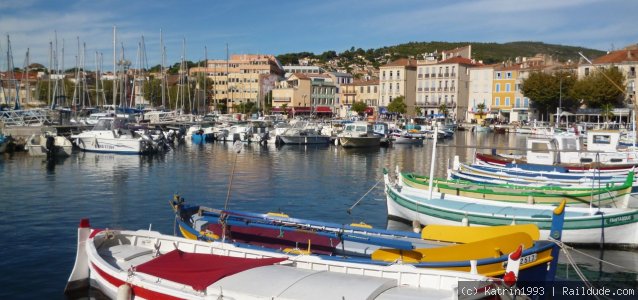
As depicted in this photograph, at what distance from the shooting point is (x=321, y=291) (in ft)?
31.2

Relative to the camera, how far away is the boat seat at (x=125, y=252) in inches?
503

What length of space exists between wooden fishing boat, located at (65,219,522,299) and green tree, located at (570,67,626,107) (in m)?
74.2

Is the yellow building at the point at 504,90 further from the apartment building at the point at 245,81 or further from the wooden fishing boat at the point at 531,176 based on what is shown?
the wooden fishing boat at the point at 531,176

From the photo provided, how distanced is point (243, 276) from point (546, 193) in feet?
44.7

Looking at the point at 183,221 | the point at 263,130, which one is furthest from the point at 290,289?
the point at 263,130

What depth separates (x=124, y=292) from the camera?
10773 mm

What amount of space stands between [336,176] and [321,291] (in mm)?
25811

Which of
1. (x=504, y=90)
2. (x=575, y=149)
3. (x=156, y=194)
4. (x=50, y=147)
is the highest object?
(x=504, y=90)

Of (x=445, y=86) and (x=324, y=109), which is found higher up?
(x=445, y=86)

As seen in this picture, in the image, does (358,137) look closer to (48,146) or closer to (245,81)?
(48,146)

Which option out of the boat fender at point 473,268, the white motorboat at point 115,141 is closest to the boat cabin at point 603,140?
the boat fender at point 473,268

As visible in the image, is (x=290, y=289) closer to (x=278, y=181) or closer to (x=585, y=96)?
(x=278, y=181)

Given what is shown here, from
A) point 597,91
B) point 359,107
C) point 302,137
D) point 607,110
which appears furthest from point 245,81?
point 607,110

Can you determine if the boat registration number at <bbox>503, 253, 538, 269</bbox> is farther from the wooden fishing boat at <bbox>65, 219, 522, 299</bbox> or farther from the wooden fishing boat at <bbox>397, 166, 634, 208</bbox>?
the wooden fishing boat at <bbox>397, 166, 634, 208</bbox>
